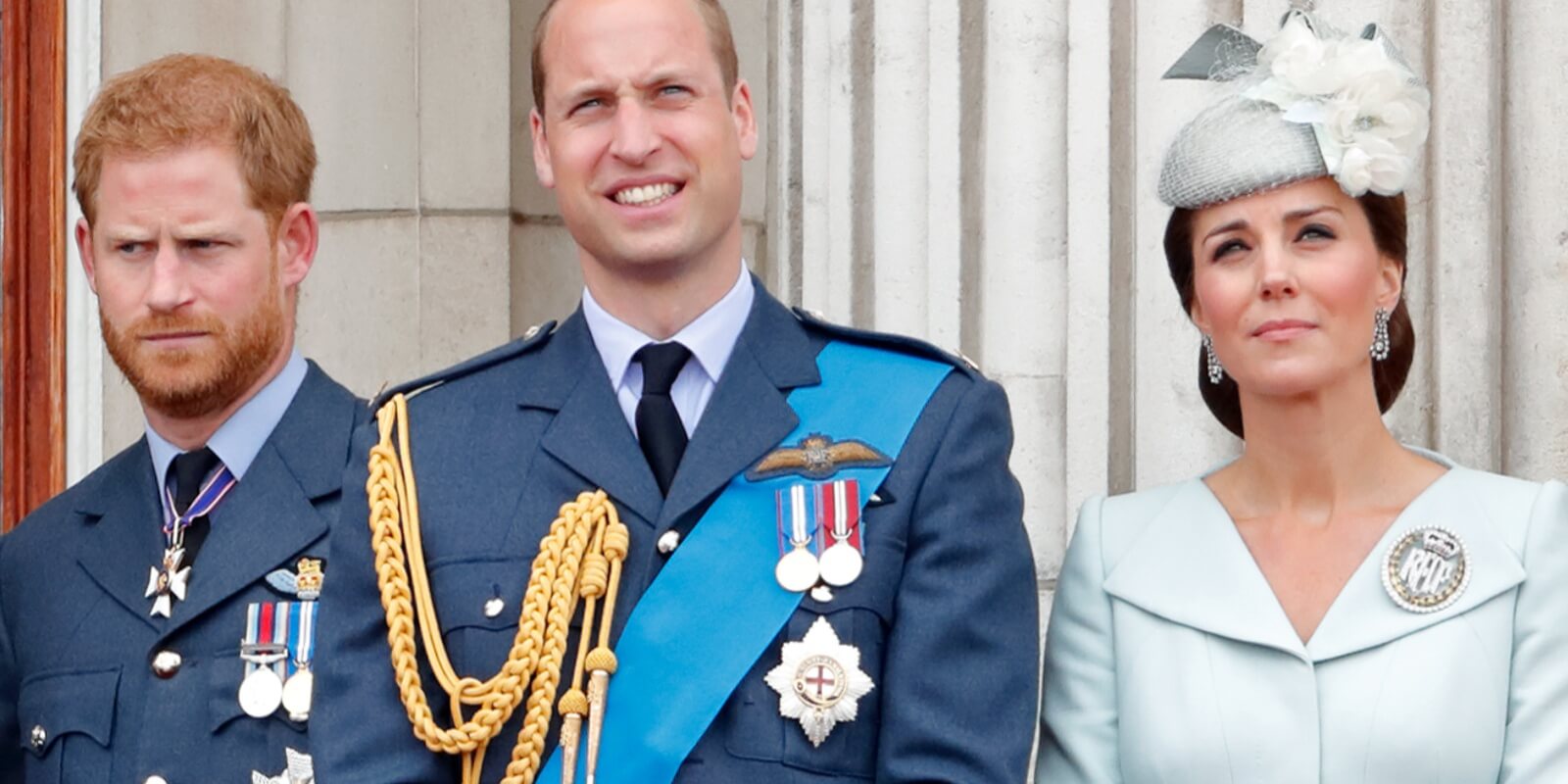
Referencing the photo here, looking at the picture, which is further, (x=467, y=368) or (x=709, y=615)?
(x=467, y=368)

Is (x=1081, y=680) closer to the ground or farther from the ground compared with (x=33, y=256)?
closer to the ground

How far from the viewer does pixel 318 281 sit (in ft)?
16.8

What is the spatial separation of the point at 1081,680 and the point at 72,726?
1.46 meters

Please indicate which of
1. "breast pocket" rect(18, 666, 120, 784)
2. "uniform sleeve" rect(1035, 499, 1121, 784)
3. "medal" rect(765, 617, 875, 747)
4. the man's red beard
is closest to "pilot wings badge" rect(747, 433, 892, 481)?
"medal" rect(765, 617, 875, 747)

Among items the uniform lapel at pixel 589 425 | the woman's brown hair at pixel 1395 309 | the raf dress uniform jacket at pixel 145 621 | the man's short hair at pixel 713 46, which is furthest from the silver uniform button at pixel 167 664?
the woman's brown hair at pixel 1395 309

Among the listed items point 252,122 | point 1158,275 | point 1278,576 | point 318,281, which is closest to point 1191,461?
point 1158,275

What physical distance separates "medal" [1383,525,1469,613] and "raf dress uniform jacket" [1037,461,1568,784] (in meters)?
0.01

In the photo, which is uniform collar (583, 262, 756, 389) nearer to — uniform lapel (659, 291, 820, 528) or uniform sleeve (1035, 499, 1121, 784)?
uniform lapel (659, 291, 820, 528)

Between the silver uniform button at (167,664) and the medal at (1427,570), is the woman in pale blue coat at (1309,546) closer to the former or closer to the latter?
the medal at (1427,570)

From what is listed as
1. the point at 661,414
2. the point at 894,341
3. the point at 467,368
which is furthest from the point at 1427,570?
the point at 467,368

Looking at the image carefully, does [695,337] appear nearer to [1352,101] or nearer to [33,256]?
[1352,101]

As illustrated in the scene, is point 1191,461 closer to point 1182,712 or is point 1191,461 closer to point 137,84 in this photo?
point 1182,712

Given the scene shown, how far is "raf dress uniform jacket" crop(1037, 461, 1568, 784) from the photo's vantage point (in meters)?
3.12

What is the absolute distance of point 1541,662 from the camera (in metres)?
3.12
